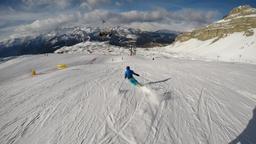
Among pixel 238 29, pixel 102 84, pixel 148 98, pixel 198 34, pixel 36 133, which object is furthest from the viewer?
pixel 198 34

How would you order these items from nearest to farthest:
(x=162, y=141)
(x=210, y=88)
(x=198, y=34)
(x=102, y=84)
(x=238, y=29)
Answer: (x=162, y=141) < (x=210, y=88) < (x=102, y=84) < (x=238, y=29) < (x=198, y=34)

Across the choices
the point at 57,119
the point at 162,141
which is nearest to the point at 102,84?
the point at 57,119

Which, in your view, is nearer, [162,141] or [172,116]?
[162,141]

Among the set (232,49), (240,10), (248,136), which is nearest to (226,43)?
(232,49)

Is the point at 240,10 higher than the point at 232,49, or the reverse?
the point at 240,10

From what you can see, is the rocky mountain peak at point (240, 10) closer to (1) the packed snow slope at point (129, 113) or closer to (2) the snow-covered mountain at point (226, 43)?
(2) the snow-covered mountain at point (226, 43)

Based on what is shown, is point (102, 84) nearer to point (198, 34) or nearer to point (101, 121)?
point (101, 121)

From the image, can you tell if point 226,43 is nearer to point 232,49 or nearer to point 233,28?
point 232,49

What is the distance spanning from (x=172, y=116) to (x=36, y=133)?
667cm

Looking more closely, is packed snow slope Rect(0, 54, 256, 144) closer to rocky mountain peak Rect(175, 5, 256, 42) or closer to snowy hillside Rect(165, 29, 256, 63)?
snowy hillside Rect(165, 29, 256, 63)

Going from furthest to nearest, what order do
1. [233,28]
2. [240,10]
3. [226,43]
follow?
[240,10], [233,28], [226,43]

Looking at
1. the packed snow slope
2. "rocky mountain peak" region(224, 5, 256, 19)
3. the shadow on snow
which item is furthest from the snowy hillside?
the shadow on snow

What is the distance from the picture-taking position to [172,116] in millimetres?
12633

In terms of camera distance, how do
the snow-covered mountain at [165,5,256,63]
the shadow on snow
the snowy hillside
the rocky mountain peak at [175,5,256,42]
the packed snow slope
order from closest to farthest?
1. the shadow on snow
2. the packed snow slope
3. the snowy hillside
4. the snow-covered mountain at [165,5,256,63]
5. the rocky mountain peak at [175,5,256,42]
